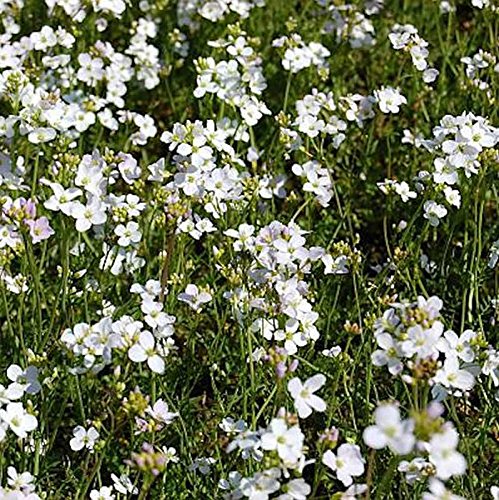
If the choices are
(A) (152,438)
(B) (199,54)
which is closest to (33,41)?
(B) (199,54)

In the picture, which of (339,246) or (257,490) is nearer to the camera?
(257,490)

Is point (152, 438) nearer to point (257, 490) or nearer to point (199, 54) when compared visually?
point (257, 490)

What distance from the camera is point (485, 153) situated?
3.80m

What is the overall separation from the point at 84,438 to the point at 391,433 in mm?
1308

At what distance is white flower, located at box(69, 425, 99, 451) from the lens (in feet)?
10.5

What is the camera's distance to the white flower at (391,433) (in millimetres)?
2250

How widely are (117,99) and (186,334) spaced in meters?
1.31

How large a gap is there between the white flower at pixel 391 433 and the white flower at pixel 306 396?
→ 55 cm

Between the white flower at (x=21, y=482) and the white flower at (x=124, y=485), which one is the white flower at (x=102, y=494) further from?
the white flower at (x=21, y=482)

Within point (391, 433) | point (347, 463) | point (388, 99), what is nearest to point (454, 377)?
point (347, 463)

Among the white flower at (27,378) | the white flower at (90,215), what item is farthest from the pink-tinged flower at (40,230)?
the white flower at (27,378)

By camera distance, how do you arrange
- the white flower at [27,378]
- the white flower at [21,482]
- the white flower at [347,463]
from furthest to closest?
1. the white flower at [27,378]
2. the white flower at [21,482]
3. the white flower at [347,463]

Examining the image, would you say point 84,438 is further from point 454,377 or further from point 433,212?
point 433,212

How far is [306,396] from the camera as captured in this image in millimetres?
2887
